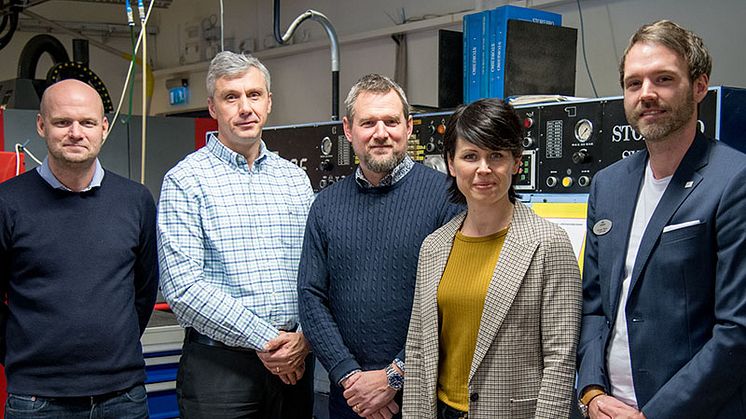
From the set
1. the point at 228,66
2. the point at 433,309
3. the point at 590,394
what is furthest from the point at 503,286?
the point at 228,66

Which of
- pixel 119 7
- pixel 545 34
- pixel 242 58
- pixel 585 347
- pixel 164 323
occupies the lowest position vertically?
pixel 164 323

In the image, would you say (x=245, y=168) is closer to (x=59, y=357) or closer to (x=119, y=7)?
(x=59, y=357)

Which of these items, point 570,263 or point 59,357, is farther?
point 59,357

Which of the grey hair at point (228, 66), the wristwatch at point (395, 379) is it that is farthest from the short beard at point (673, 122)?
the grey hair at point (228, 66)

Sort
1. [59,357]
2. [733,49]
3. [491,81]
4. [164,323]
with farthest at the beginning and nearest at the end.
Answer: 1. [733,49]
2. [164,323]
3. [491,81]
4. [59,357]

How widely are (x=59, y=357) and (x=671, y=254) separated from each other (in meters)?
1.48

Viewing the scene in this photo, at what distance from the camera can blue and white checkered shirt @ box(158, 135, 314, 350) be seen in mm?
2033

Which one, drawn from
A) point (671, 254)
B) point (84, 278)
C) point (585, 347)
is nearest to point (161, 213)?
point (84, 278)

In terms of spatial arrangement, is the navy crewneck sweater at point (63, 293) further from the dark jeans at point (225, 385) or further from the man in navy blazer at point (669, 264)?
the man in navy blazer at point (669, 264)

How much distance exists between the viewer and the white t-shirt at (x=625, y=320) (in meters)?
1.68

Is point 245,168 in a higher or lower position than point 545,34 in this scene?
lower

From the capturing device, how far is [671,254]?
158 centimetres

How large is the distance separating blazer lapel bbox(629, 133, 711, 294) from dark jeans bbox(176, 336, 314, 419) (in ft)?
3.27

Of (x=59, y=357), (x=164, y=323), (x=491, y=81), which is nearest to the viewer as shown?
(x=59, y=357)
